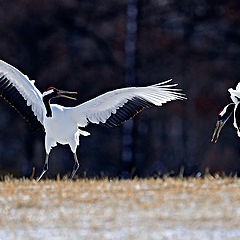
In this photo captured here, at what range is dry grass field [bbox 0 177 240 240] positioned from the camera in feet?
27.2

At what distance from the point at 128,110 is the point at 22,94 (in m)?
1.53

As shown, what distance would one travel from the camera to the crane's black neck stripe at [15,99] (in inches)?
535

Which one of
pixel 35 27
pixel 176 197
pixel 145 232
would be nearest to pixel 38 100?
pixel 176 197

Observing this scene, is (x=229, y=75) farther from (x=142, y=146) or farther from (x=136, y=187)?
(x=136, y=187)

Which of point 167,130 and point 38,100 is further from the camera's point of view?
point 167,130

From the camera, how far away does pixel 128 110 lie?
531 inches

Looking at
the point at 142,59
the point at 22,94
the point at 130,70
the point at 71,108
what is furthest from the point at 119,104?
the point at 142,59

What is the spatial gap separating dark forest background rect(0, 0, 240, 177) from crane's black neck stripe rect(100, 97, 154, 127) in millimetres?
11190

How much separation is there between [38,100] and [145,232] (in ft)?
18.0

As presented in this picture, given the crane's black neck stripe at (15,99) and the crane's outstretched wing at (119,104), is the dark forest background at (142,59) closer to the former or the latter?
the crane's black neck stripe at (15,99)

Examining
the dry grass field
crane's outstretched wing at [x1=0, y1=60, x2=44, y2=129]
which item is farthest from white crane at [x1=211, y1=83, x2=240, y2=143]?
crane's outstretched wing at [x1=0, y1=60, x2=44, y2=129]

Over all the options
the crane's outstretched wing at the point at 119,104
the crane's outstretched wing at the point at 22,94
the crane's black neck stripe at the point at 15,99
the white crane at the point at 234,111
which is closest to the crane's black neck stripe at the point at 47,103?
the crane's outstretched wing at the point at 22,94

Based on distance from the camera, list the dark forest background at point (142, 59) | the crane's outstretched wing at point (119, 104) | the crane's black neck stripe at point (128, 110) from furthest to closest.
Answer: the dark forest background at point (142, 59)
the crane's black neck stripe at point (128, 110)
the crane's outstretched wing at point (119, 104)

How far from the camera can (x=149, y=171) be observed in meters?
25.8
